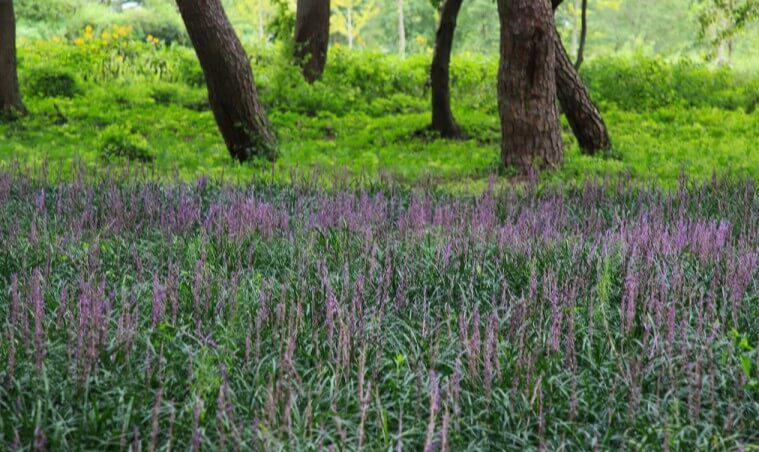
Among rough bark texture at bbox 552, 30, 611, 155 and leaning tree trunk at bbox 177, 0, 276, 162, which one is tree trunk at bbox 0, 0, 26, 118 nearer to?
leaning tree trunk at bbox 177, 0, 276, 162

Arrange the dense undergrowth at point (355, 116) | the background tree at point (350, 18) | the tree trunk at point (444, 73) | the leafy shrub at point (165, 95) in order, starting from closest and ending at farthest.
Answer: the dense undergrowth at point (355, 116)
the tree trunk at point (444, 73)
the leafy shrub at point (165, 95)
the background tree at point (350, 18)

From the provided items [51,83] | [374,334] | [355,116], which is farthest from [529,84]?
[51,83]

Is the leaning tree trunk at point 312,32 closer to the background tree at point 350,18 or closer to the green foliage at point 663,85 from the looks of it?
the green foliage at point 663,85

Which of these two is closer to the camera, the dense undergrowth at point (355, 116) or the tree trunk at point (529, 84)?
the tree trunk at point (529, 84)

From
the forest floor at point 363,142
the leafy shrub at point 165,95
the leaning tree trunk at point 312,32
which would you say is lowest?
the forest floor at point 363,142

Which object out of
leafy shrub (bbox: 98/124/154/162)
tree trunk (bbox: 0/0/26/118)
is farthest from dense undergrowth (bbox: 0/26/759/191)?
tree trunk (bbox: 0/0/26/118)

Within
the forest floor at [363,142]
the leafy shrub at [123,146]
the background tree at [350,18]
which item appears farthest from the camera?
the background tree at [350,18]

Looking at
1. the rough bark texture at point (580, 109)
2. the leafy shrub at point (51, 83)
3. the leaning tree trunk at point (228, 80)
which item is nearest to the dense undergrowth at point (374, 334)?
the leaning tree trunk at point (228, 80)

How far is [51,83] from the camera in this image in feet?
66.9

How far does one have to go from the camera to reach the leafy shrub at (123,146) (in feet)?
45.4

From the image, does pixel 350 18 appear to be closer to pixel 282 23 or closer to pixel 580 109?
pixel 282 23

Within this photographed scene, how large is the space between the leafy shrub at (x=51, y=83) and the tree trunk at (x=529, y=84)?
37.8 feet

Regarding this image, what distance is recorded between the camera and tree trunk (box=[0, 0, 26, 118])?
17.2m

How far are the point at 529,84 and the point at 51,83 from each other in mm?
12308
